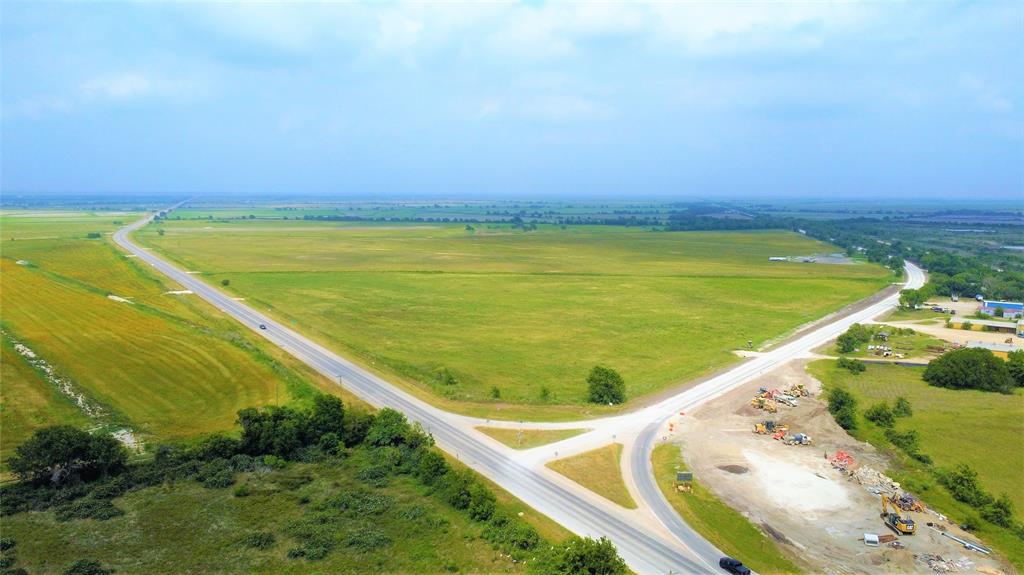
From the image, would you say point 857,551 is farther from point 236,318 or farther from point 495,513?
point 236,318

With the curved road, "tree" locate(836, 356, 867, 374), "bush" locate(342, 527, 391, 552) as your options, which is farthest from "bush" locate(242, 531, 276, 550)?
"tree" locate(836, 356, 867, 374)

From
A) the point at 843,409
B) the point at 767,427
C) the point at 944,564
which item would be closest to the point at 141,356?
the point at 767,427

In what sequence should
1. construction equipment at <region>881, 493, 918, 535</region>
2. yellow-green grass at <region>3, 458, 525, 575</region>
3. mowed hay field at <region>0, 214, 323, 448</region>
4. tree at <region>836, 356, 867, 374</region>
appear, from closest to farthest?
yellow-green grass at <region>3, 458, 525, 575</region> < construction equipment at <region>881, 493, 918, 535</region> < mowed hay field at <region>0, 214, 323, 448</region> < tree at <region>836, 356, 867, 374</region>

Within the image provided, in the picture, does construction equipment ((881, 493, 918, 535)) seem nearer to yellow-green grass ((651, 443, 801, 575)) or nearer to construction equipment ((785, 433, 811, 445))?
yellow-green grass ((651, 443, 801, 575))

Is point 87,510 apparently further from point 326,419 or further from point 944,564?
point 944,564

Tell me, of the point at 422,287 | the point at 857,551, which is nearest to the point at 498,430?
the point at 857,551

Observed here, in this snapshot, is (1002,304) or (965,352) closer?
(965,352)

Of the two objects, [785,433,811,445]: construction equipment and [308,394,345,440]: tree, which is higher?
[308,394,345,440]: tree
